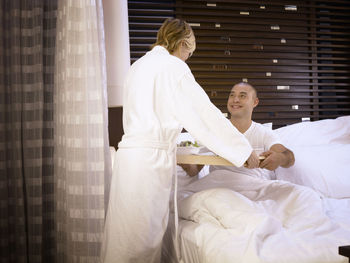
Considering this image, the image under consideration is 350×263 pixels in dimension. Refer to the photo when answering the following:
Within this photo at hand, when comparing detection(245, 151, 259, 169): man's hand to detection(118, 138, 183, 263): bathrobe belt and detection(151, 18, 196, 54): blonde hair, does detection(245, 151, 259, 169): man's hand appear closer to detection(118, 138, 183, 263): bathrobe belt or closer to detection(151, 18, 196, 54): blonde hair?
detection(118, 138, 183, 263): bathrobe belt

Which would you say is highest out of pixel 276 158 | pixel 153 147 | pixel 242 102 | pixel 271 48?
pixel 271 48

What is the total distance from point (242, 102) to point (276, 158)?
0.85m

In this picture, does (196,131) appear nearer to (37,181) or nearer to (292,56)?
(37,181)

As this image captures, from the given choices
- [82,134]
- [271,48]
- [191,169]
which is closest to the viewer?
[82,134]

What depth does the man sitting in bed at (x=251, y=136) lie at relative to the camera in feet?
8.11

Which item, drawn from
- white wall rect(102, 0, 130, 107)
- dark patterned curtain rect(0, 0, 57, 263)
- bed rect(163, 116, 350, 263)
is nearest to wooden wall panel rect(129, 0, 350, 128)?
white wall rect(102, 0, 130, 107)

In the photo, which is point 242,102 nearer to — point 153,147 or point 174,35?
point 174,35

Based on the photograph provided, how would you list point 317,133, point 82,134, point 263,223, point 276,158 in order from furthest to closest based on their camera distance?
1. point 317,133
2. point 276,158
3. point 82,134
4. point 263,223

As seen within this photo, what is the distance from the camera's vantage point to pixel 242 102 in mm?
2898

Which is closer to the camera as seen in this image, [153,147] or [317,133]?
[153,147]

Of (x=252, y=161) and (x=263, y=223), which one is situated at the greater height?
(x=252, y=161)

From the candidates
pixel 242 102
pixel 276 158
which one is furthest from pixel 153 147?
pixel 242 102

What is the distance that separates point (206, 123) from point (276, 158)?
0.54 metres

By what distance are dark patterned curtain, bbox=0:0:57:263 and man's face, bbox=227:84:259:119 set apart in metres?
1.42
